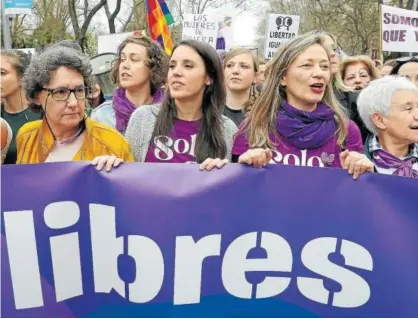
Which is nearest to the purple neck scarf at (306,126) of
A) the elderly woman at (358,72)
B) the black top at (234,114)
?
the black top at (234,114)

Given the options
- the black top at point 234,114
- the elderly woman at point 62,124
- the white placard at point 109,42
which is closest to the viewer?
the elderly woman at point 62,124

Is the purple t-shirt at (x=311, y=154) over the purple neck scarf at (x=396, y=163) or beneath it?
over

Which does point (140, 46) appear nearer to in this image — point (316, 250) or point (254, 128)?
point (254, 128)

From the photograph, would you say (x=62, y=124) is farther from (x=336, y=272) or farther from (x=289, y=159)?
(x=336, y=272)

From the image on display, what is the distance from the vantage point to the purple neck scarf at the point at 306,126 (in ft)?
8.64

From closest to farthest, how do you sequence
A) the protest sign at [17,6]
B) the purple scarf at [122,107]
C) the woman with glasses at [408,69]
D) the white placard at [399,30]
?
1. the purple scarf at [122,107]
2. the woman with glasses at [408,69]
3. the white placard at [399,30]
4. the protest sign at [17,6]

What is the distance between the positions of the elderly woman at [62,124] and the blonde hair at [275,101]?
575 mm

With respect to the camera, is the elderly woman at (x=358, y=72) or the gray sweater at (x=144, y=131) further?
the elderly woman at (x=358, y=72)

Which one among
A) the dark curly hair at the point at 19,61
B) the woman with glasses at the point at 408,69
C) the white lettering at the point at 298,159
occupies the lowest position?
the white lettering at the point at 298,159

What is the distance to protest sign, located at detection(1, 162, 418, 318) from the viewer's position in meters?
2.11

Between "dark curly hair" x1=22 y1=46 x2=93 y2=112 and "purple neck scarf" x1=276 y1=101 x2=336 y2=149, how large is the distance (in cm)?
88

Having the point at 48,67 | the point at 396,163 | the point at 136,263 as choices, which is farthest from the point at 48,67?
the point at 396,163

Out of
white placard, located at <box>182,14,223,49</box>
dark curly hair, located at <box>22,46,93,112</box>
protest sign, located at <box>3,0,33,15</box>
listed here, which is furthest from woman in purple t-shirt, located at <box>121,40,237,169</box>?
protest sign, located at <box>3,0,33,15</box>

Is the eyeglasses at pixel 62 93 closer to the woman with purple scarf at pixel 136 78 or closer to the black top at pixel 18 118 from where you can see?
the black top at pixel 18 118
